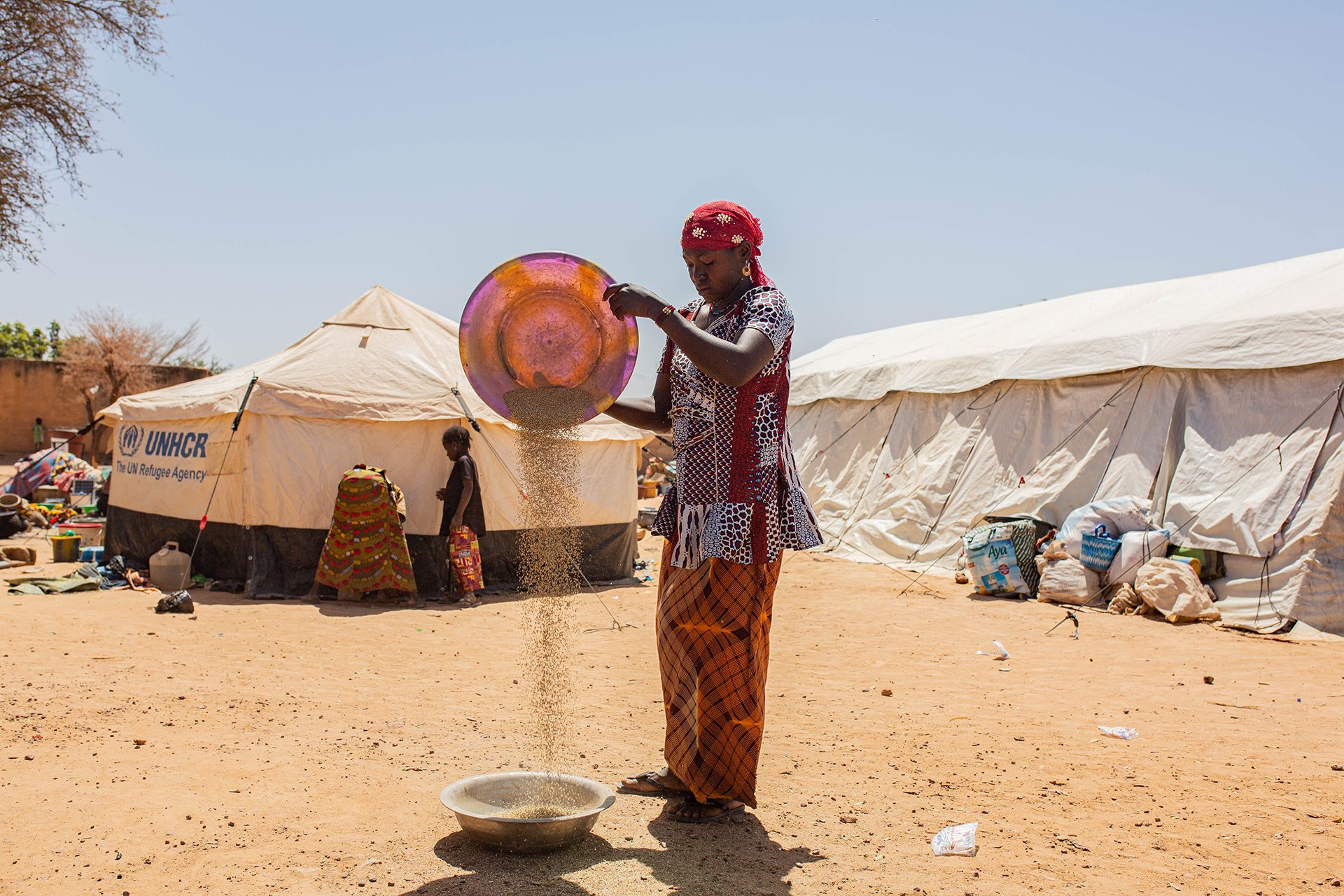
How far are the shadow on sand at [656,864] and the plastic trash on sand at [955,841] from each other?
37 cm

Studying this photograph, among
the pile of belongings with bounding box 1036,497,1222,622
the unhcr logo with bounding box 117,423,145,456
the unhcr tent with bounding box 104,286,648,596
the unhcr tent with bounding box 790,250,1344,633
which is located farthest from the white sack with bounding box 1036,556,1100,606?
the unhcr logo with bounding box 117,423,145,456

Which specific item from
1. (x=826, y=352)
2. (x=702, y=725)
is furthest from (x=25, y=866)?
(x=826, y=352)

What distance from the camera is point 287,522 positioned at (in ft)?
27.9

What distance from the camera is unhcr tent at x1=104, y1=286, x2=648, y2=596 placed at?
851 centimetres

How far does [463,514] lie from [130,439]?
398 cm

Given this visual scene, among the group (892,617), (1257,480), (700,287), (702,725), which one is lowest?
(892,617)

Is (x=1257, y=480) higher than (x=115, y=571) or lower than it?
higher

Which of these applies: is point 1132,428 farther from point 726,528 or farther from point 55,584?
point 55,584

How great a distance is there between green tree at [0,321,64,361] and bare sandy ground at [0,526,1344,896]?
3398 centimetres

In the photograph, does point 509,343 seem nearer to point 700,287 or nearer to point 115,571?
point 700,287

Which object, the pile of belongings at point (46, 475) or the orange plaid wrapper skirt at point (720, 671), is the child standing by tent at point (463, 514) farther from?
the pile of belongings at point (46, 475)

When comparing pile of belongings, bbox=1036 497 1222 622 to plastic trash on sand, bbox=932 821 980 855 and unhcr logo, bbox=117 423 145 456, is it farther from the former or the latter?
unhcr logo, bbox=117 423 145 456

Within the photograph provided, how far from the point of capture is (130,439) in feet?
32.7

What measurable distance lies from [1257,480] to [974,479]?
10.6 feet
